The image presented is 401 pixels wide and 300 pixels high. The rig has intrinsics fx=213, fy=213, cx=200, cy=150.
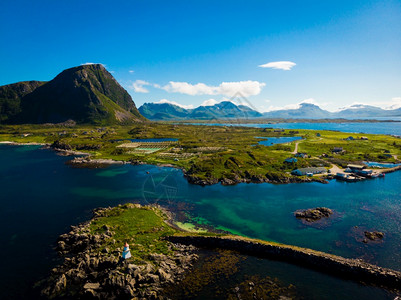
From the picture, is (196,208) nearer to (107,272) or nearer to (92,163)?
(107,272)

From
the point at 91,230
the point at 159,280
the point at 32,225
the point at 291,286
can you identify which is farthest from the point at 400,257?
the point at 32,225

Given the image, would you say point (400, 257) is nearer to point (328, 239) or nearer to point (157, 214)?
point (328, 239)

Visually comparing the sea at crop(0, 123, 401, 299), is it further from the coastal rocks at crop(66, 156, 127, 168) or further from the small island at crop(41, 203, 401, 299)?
the coastal rocks at crop(66, 156, 127, 168)

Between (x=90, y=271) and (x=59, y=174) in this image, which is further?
(x=59, y=174)

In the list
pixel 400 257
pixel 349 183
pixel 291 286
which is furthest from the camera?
pixel 349 183

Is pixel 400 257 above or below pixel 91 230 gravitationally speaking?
below

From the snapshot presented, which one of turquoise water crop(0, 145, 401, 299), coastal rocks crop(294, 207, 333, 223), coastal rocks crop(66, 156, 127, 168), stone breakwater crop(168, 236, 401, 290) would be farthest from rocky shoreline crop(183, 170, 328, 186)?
coastal rocks crop(66, 156, 127, 168)
